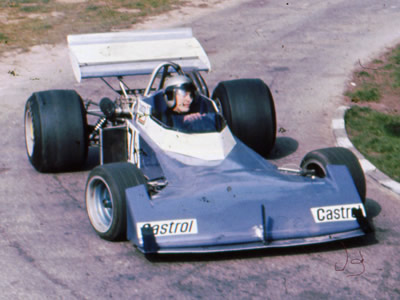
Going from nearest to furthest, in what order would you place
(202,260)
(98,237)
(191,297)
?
1. (191,297)
2. (202,260)
3. (98,237)

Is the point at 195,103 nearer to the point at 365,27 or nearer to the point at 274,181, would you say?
the point at 274,181

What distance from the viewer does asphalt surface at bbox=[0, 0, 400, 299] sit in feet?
23.4

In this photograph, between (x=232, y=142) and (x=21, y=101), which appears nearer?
(x=232, y=142)

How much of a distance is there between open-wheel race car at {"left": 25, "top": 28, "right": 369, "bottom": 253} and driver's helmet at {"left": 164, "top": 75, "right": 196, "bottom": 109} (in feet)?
0.07

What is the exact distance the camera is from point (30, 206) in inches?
364

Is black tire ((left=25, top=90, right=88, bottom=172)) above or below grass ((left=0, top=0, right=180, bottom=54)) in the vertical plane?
above

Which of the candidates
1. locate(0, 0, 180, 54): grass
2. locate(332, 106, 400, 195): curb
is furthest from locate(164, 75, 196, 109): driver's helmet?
locate(0, 0, 180, 54): grass

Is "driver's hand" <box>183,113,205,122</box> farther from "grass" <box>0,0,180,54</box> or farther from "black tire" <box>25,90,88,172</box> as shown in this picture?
"grass" <box>0,0,180,54</box>

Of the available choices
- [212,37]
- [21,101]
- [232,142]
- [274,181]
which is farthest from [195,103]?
[212,37]

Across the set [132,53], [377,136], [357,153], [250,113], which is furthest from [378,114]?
[132,53]

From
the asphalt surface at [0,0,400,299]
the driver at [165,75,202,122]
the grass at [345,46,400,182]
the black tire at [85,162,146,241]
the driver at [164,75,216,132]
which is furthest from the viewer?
the grass at [345,46,400,182]

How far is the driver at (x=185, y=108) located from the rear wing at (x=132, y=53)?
1.41 m

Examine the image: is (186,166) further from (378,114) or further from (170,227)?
(378,114)

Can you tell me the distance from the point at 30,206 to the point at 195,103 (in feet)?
7.44
